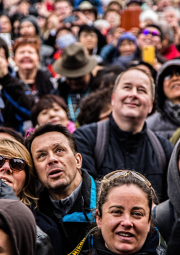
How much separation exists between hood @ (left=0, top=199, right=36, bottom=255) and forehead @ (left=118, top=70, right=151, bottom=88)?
220cm

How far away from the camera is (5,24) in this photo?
9.66 m

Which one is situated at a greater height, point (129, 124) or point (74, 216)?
point (129, 124)

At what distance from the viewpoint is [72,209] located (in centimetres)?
344

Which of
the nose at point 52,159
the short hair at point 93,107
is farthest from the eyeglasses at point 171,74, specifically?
the nose at point 52,159

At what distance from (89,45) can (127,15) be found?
1470 mm

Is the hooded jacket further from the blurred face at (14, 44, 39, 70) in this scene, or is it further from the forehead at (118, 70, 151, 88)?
the blurred face at (14, 44, 39, 70)

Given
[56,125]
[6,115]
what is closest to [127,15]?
[6,115]

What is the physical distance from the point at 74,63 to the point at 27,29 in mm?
2030

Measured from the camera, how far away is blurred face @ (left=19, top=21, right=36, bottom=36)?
7750mm

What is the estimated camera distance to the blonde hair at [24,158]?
11.5 feet

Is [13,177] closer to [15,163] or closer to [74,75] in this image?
[15,163]

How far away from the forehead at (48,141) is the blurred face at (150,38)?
377 centimetres

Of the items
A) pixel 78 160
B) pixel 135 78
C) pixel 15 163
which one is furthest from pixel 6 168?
pixel 135 78

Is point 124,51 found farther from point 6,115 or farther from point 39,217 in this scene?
point 39,217
